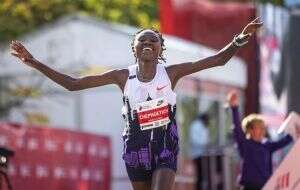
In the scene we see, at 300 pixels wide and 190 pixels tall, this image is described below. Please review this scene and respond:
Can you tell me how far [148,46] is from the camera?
Result: 8.63m

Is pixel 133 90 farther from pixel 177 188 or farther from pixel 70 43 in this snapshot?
pixel 70 43

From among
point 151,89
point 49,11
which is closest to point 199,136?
point 49,11

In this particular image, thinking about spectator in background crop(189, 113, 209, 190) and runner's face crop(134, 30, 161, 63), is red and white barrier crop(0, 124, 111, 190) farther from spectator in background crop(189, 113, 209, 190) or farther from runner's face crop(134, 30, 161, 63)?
runner's face crop(134, 30, 161, 63)

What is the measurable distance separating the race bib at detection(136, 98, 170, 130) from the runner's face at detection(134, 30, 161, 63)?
0.33 meters

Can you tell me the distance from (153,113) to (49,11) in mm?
20602

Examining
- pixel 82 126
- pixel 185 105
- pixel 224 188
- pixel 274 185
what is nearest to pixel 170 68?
pixel 274 185

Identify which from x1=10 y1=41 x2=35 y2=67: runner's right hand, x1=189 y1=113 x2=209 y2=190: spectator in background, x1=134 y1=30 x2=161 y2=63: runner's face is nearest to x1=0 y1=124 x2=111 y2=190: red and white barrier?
x1=189 y1=113 x2=209 y2=190: spectator in background

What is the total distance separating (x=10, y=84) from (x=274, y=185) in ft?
54.5

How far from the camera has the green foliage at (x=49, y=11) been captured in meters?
26.6

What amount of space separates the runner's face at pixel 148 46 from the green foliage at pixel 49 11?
35.1ft

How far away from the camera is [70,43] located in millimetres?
28125

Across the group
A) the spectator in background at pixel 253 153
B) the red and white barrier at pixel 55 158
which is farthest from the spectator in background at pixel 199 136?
the spectator in background at pixel 253 153

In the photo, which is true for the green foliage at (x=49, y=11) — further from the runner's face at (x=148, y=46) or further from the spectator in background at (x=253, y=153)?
the runner's face at (x=148, y=46)

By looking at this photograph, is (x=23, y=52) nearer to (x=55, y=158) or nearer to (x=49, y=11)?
(x=55, y=158)
